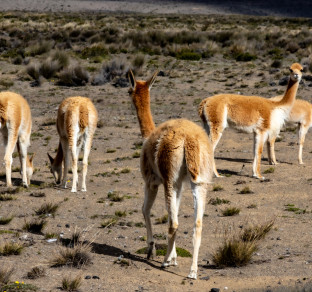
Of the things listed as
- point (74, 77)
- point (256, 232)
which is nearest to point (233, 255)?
point (256, 232)

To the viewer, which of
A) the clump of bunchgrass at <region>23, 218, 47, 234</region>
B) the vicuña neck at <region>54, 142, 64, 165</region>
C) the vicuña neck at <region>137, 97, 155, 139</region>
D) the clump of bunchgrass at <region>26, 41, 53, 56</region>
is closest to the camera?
the vicuña neck at <region>137, 97, 155, 139</region>

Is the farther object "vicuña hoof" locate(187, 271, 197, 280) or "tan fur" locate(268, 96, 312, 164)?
"tan fur" locate(268, 96, 312, 164)

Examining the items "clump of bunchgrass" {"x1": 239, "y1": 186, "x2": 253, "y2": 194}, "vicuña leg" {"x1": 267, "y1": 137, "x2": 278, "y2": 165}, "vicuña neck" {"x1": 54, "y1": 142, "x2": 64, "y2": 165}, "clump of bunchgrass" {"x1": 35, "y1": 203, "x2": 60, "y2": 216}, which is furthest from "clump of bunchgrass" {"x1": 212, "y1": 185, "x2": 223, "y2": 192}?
"clump of bunchgrass" {"x1": 35, "y1": 203, "x2": 60, "y2": 216}

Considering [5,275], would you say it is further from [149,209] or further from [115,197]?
[115,197]

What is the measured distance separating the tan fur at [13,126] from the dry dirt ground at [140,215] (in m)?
0.49

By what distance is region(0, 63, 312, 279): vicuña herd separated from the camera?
5688 millimetres

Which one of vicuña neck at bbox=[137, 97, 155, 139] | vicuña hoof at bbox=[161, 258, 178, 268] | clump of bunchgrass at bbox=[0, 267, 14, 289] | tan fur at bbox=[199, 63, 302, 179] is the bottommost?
vicuña hoof at bbox=[161, 258, 178, 268]

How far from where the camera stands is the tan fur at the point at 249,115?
1089 centimetres

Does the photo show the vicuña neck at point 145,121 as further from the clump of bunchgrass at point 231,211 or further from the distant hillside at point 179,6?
the distant hillside at point 179,6

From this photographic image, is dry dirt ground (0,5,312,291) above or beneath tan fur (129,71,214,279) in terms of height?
beneath

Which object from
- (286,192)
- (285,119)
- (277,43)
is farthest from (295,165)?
(277,43)

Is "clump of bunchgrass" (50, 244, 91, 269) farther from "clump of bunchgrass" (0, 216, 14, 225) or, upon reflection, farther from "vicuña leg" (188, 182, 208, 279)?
"clump of bunchgrass" (0, 216, 14, 225)

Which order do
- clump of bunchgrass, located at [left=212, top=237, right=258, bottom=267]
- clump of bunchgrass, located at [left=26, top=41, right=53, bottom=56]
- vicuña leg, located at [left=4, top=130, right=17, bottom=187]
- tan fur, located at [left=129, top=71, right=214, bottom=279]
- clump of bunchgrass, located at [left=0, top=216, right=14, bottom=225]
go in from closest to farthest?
tan fur, located at [left=129, top=71, right=214, bottom=279] < clump of bunchgrass, located at [left=212, top=237, right=258, bottom=267] < clump of bunchgrass, located at [left=0, top=216, right=14, bottom=225] < vicuña leg, located at [left=4, top=130, right=17, bottom=187] < clump of bunchgrass, located at [left=26, top=41, right=53, bottom=56]

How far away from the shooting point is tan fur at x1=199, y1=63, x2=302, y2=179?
10891 millimetres
